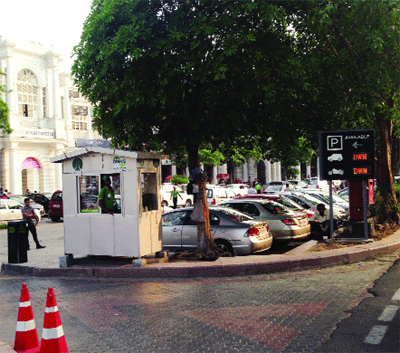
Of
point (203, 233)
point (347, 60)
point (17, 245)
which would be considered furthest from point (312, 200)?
point (17, 245)

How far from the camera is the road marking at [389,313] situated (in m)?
6.21

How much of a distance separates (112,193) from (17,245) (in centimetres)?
295

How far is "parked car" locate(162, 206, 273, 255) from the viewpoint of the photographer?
1144 centimetres

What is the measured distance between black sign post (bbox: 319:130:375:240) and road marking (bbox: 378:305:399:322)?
19.3 ft

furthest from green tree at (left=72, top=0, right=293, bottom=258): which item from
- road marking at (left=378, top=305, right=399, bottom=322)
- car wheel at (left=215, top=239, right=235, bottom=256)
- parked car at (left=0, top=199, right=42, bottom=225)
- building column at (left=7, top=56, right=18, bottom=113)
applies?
building column at (left=7, top=56, right=18, bottom=113)

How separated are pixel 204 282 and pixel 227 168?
226 feet

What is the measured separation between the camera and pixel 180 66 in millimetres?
10570

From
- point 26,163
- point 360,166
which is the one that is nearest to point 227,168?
point 26,163

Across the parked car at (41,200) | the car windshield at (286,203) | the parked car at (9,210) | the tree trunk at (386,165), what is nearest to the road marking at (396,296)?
the car windshield at (286,203)

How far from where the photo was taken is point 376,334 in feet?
18.4

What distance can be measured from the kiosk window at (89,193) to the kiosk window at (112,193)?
241 mm

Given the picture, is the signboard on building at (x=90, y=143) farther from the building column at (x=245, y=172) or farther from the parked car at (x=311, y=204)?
the building column at (x=245, y=172)

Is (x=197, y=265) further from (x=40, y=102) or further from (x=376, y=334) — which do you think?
(x=40, y=102)

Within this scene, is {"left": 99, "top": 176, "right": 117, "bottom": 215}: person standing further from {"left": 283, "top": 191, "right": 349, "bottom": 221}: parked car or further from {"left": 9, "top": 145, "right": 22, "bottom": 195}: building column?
{"left": 9, "top": 145, "right": 22, "bottom": 195}: building column
